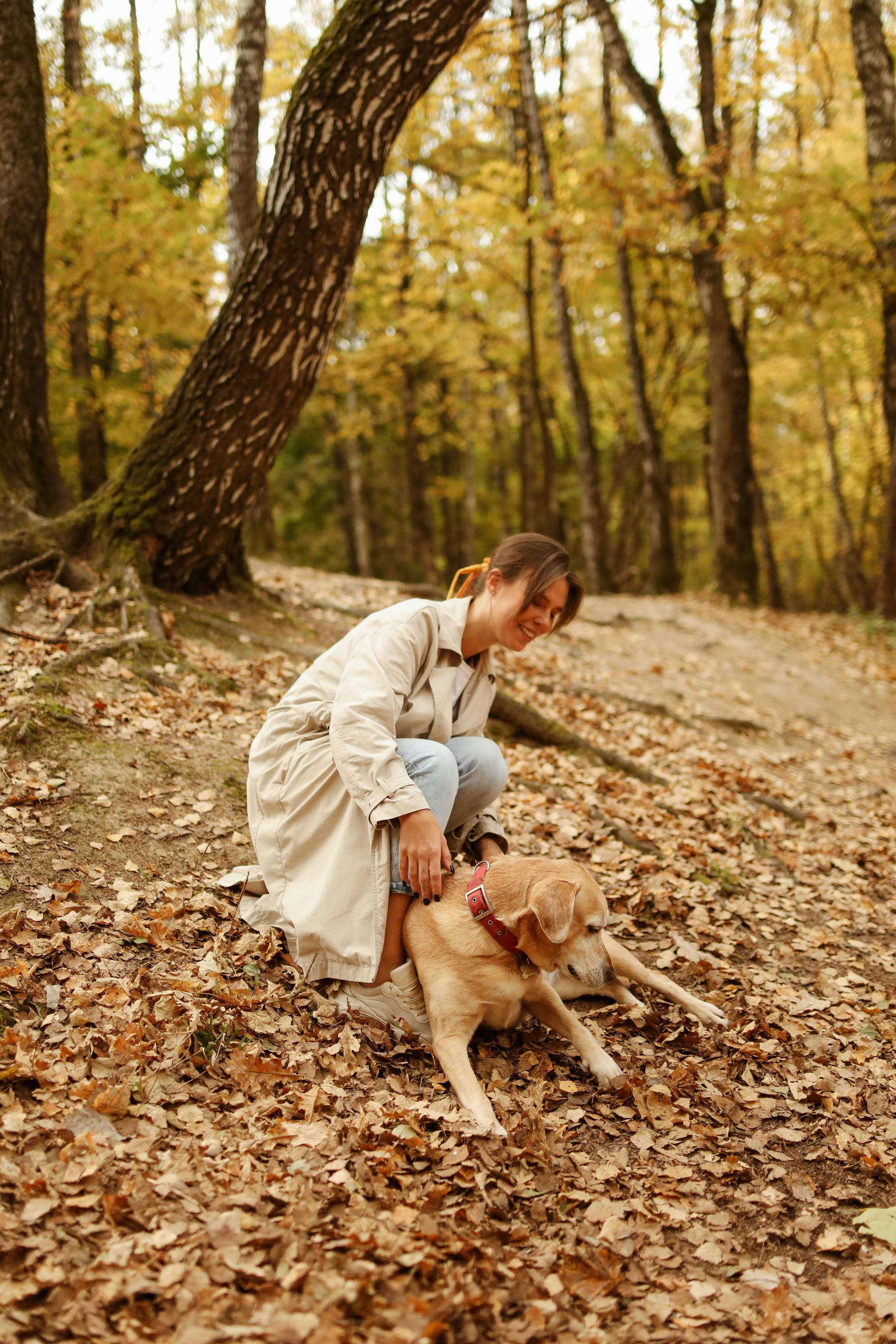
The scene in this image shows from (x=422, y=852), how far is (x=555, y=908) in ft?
1.74

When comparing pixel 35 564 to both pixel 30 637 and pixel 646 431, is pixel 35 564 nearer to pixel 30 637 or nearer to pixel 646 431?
pixel 30 637

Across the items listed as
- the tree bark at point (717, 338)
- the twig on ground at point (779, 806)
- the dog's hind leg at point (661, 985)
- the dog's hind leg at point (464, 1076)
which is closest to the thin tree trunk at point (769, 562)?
the tree bark at point (717, 338)

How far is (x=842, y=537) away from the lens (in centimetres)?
2222

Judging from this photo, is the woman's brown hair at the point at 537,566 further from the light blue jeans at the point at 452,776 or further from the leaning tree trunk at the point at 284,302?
the leaning tree trunk at the point at 284,302

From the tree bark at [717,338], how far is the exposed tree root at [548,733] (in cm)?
1047

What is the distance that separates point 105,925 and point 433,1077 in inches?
60.4

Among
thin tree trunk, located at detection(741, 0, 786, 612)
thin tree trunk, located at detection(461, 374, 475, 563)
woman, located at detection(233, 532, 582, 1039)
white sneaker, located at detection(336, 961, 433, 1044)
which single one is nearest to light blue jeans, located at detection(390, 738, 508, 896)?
woman, located at detection(233, 532, 582, 1039)

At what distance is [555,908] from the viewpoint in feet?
10.6

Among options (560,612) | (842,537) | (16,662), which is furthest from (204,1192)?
(842,537)

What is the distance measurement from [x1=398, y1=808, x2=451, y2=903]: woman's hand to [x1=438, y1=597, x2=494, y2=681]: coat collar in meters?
0.83

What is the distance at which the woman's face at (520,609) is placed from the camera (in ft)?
12.2

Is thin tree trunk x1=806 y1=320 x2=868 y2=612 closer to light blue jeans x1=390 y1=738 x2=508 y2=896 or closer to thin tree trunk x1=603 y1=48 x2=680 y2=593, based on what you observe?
thin tree trunk x1=603 y1=48 x2=680 y2=593

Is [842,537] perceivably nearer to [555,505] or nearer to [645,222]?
[555,505]

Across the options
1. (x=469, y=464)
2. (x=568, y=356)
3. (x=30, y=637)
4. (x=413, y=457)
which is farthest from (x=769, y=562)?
(x=30, y=637)
